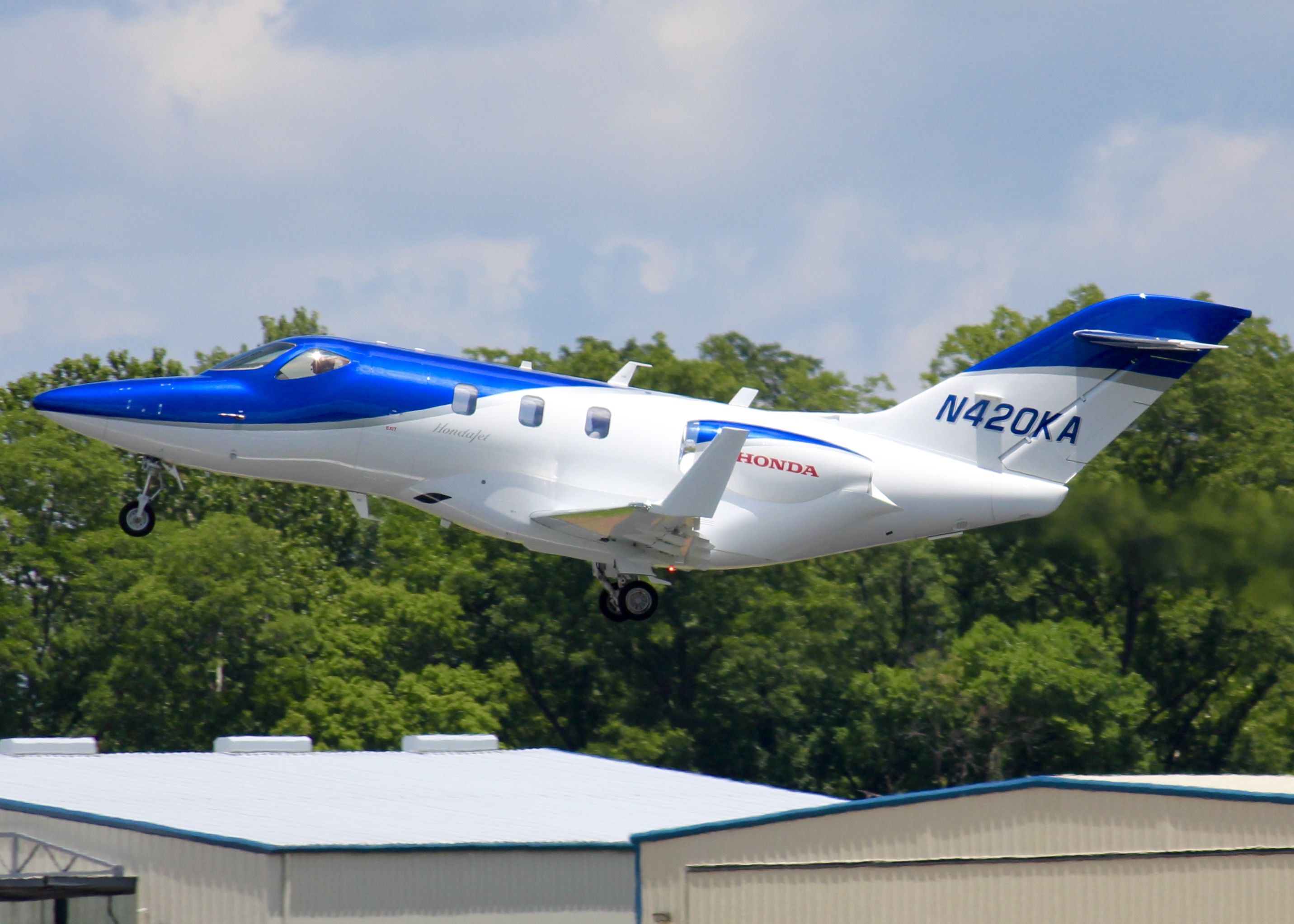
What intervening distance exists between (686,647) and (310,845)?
98.8 feet

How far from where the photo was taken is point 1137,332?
24906 millimetres

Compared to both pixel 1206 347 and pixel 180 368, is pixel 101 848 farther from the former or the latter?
pixel 180 368

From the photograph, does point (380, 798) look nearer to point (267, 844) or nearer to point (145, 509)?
point (267, 844)

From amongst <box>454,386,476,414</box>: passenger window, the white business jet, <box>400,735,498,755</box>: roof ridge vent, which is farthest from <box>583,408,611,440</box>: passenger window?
<box>400,735,498,755</box>: roof ridge vent

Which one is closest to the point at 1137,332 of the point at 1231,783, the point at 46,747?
the point at 1231,783

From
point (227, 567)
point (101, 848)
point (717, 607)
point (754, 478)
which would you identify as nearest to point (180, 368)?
point (227, 567)

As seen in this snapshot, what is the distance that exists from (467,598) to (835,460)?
33482 millimetres

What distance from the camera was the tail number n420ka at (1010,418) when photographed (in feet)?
82.3

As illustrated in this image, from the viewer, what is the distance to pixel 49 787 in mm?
29547

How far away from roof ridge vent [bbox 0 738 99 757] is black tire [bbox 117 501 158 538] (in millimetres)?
10731

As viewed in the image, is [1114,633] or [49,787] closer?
[49,787]

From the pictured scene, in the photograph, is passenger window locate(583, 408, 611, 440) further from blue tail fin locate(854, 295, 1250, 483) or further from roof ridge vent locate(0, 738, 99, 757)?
roof ridge vent locate(0, 738, 99, 757)

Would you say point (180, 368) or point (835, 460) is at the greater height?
point (180, 368)

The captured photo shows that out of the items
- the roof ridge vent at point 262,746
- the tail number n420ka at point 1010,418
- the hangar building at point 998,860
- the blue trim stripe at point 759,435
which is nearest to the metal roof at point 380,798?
the roof ridge vent at point 262,746
